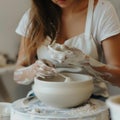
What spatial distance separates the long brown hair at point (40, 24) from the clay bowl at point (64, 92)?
0.40 meters

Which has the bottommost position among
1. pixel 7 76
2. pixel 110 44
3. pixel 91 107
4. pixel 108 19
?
pixel 7 76

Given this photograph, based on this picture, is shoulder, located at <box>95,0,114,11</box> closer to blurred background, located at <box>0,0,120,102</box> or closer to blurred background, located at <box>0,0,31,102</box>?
blurred background, located at <box>0,0,120,102</box>

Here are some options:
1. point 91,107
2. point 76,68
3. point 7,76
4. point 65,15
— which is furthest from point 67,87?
point 7,76

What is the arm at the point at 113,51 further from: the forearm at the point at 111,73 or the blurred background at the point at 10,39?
the blurred background at the point at 10,39

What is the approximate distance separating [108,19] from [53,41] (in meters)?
0.28

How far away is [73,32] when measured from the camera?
136 centimetres

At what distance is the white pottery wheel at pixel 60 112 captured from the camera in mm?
904

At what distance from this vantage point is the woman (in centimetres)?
128

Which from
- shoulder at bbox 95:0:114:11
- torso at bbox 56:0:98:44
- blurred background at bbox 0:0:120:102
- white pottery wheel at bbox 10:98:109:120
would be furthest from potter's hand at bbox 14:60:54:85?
blurred background at bbox 0:0:120:102

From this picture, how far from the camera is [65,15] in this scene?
143cm

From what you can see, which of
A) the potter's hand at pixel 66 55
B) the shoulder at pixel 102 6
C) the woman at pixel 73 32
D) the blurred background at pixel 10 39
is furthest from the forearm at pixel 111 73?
the blurred background at pixel 10 39

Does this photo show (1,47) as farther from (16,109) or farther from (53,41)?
(16,109)

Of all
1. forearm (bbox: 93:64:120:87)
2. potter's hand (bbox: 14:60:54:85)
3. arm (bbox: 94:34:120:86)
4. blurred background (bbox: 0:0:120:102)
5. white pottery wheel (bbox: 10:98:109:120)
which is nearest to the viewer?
white pottery wheel (bbox: 10:98:109:120)

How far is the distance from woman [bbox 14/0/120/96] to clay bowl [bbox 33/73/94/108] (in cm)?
18
